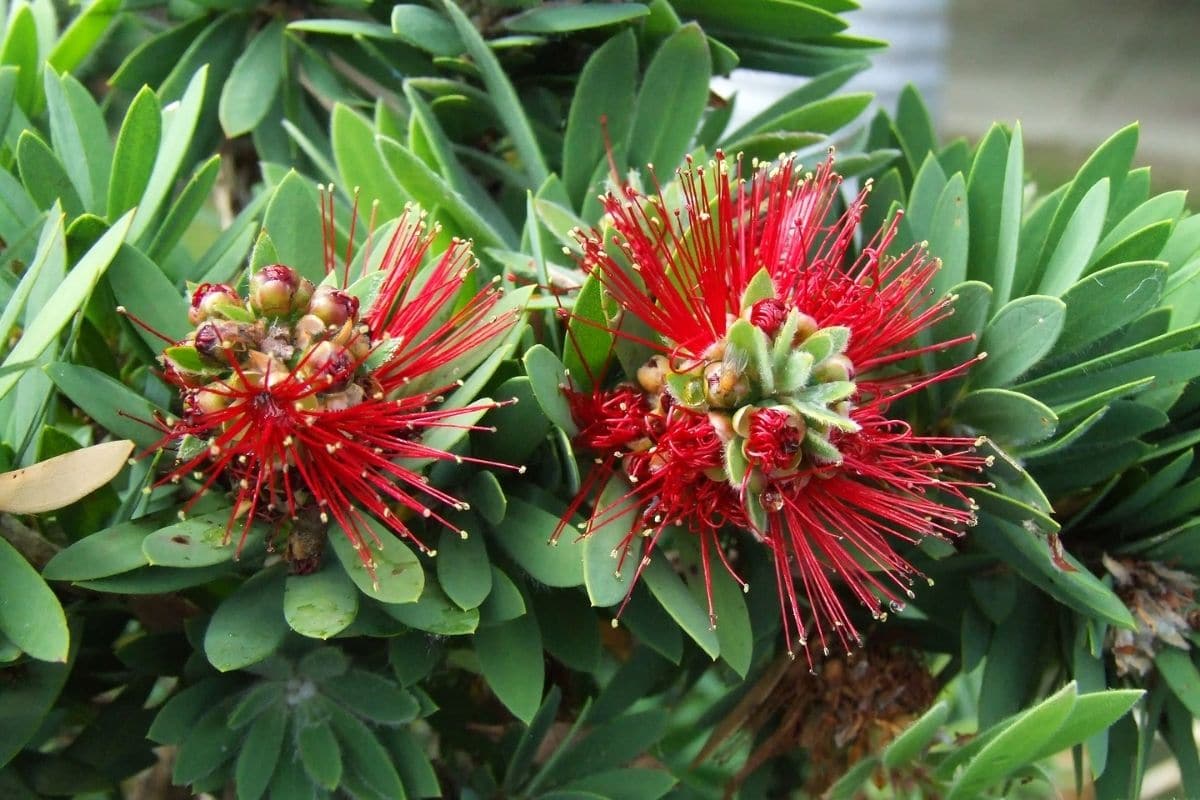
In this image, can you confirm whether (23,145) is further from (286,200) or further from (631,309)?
(631,309)

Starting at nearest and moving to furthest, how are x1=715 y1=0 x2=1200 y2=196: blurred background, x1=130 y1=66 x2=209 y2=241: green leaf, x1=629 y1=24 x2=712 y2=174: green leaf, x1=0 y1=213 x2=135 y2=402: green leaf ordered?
x1=0 y1=213 x2=135 y2=402: green leaf < x1=130 y1=66 x2=209 y2=241: green leaf < x1=629 y1=24 x2=712 y2=174: green leaf < x1=715 y1=0 x2=1200 y2=196: blurred background

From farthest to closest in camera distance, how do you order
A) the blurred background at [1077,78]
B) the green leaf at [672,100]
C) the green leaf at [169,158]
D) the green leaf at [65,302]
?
the blurred background at [1077,78], the green leaf at [672,100], the green leaf at [169,158], the green leaf at [65,302]

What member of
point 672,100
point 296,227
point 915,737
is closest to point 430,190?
point 296,227

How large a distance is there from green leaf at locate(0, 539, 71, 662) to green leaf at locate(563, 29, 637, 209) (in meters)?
0.38

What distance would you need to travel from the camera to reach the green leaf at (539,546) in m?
0.55

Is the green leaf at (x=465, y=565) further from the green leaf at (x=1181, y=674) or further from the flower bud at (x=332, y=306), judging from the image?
the green leaf at (x=1181, y=674)

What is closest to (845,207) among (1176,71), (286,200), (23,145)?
(286,200)

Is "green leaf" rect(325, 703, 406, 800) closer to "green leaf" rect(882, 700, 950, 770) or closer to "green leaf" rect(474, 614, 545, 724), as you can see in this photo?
"green leaf" rect(474, 614, 545, 724)

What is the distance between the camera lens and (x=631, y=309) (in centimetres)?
58

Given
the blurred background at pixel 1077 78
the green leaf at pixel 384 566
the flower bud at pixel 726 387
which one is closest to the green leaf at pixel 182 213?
the green leaf at pixel 384 566

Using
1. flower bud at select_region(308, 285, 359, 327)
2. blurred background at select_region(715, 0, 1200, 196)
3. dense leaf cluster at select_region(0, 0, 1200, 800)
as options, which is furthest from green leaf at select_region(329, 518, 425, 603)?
blurred background at select_region(715, 0, 1200, 196)

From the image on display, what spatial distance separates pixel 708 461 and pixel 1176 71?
7192 millimetres

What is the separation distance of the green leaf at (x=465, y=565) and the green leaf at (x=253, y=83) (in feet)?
1.13

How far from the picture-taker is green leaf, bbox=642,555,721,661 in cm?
54
